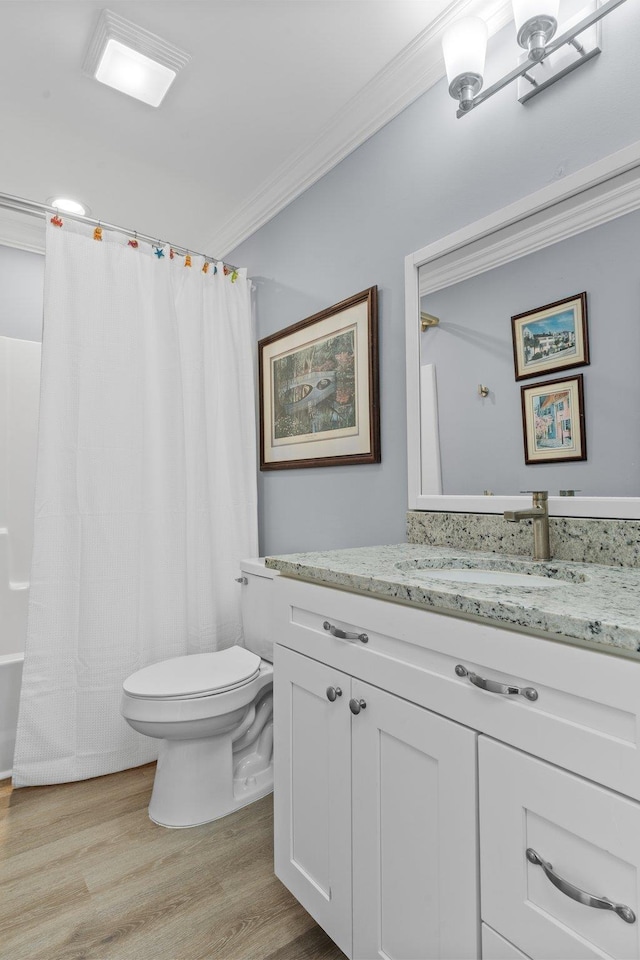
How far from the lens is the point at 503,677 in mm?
814

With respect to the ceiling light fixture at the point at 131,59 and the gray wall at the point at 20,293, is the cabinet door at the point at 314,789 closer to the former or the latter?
the ceiling light fixture at the point at 131,59

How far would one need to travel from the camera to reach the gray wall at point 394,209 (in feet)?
4.31

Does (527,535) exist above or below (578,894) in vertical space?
above

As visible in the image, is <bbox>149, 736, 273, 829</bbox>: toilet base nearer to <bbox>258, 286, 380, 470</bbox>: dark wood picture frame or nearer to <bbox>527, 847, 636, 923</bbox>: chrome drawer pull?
<bbox>258, 286, 380, 470</bbox>: dark wood picture frame

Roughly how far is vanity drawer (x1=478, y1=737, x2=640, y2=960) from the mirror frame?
69cm

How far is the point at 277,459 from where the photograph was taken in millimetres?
2424

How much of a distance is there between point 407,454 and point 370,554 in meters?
0.45

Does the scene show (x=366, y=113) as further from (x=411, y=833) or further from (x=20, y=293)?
(x=411, y=833)

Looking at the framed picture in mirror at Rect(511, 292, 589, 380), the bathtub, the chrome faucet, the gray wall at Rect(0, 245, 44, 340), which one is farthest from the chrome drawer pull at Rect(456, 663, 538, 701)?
the gray wall at Rect(0, 245, 44, 340)

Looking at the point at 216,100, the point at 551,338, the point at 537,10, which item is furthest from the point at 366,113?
the point at 551,338

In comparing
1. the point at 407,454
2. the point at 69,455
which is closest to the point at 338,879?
the point at 407,454

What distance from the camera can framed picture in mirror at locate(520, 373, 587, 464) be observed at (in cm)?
129

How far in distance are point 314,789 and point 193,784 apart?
0.70 meters

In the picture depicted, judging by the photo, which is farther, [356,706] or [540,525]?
[540,525]
